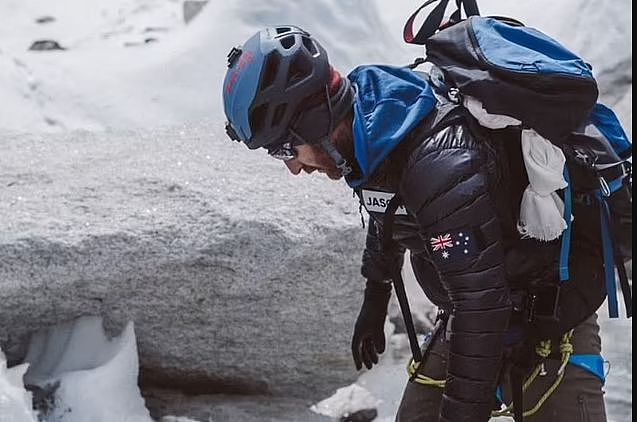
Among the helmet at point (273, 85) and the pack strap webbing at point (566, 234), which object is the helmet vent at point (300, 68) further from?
the pack strap webbing at point (566, 234)

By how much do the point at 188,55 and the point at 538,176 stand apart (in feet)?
14.2

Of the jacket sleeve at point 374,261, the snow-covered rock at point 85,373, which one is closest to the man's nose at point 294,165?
the jacket sleeve at point 374,261

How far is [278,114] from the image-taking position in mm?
1925

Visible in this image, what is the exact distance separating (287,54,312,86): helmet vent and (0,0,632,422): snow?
197 cm

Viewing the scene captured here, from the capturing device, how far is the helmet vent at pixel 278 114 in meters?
1.92

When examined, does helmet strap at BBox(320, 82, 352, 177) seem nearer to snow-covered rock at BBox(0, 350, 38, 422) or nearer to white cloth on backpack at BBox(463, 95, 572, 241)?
white cloth on backpack at BBox(463, 95, 572, 241)

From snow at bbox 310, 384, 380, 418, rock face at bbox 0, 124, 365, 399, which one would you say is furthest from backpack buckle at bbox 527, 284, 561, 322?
snow at bbox 310, 384, 380, 418

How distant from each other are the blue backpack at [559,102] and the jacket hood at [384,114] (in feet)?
0.25

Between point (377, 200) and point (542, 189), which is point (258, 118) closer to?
point (377, 200)

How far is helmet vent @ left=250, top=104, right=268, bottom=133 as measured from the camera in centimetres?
193

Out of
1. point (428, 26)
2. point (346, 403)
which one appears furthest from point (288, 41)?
point (346, 403)

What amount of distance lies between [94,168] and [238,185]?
63 centimetres

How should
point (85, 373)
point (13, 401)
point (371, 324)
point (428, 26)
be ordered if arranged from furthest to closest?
point (85, 373)
point (13, 401)
point (371, 324)
point (428, 26)

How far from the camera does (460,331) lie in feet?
6.12
